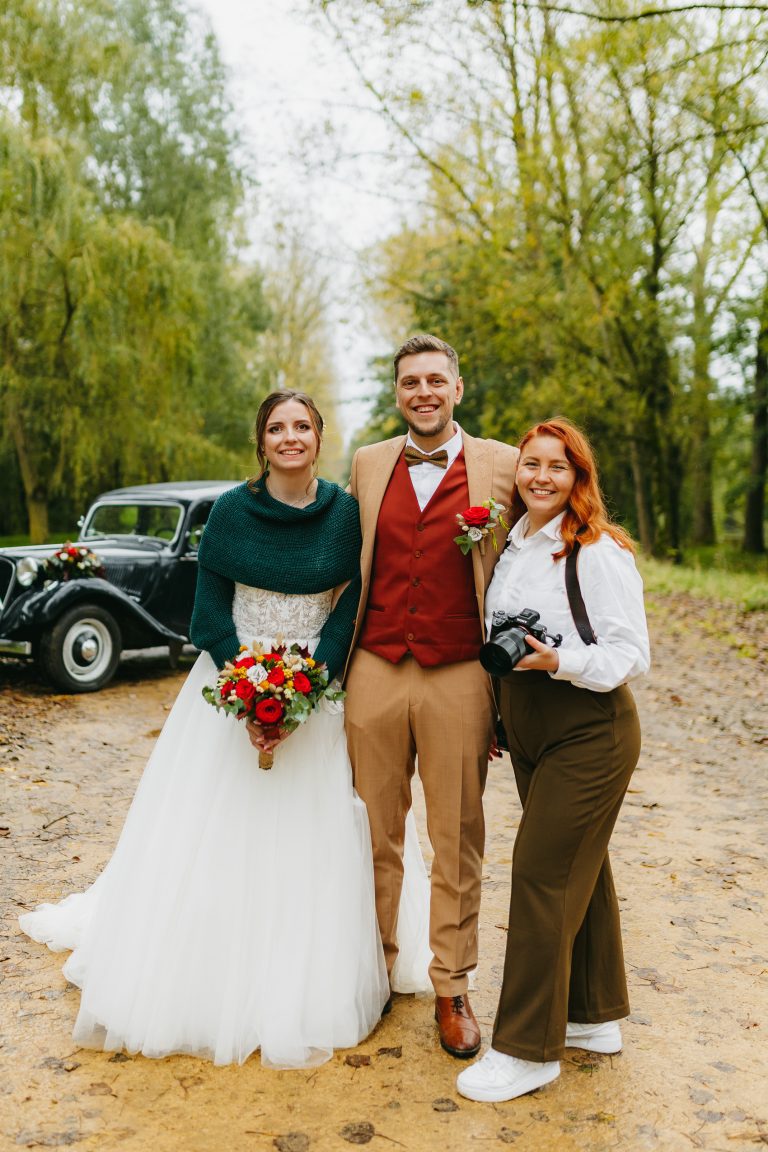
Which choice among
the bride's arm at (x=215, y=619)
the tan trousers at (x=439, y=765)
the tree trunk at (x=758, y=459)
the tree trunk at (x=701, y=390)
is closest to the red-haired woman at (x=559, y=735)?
the tan trousers at (x=439, y=765)

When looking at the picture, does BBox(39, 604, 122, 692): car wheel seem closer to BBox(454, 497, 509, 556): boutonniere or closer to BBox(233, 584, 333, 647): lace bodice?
BBox(233, 584, 333, 647): lace bodice

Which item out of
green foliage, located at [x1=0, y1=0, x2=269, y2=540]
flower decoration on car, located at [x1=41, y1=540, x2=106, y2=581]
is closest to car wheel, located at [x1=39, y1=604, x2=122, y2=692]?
flower decoration on car, located at [x1=41, y1=540, x2=106, y2=581]

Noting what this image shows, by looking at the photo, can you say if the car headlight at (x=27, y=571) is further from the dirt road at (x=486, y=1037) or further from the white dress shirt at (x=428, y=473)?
the white dress shirt at (x=428, y=473)

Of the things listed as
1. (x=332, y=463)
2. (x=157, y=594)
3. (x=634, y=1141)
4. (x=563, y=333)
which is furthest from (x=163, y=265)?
(x=332, y=463)

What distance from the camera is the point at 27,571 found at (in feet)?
27.4

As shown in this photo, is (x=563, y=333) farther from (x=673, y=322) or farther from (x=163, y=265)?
(x=163, y=265)

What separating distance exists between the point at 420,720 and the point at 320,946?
804 mm

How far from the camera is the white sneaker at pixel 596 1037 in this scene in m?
3.05

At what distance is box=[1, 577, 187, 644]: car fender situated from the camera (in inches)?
316

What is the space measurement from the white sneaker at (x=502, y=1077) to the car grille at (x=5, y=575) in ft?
22.0

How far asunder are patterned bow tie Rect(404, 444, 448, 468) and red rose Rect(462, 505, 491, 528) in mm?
316

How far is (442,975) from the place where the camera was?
3117mm

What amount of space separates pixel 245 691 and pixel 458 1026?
50.8 inches

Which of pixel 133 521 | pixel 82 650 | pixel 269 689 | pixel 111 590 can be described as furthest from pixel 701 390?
pixel 269 689
